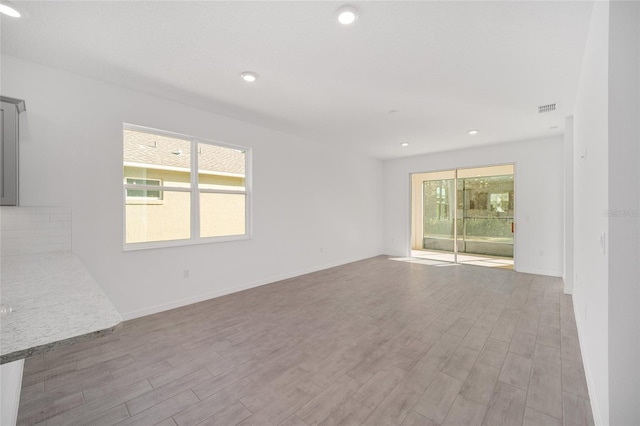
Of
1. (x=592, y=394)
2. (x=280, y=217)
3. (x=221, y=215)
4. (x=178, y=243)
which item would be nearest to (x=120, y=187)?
(x=178, y=243)

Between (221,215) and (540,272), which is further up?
(221,215)

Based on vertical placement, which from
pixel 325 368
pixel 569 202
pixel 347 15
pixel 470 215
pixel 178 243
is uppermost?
pixel 347 15

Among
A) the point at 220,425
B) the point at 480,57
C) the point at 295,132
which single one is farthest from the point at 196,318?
the point at 480,57

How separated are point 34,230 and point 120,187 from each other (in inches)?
33.0

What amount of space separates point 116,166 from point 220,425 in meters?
2.96

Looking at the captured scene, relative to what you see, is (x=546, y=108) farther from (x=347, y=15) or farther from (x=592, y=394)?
(x=592, y=394)

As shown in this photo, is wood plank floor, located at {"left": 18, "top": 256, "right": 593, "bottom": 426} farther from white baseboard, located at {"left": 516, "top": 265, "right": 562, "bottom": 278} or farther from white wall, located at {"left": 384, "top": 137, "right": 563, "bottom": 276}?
white wall, located at {"left": 384, "top": 137, "right": 563, "bottom": 276}

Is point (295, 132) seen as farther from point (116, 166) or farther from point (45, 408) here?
point (45, 408)

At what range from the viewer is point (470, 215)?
6938mm

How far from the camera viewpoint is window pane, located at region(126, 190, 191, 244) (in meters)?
3.38

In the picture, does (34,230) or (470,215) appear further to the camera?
(470,215)

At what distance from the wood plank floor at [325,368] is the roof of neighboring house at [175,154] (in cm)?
196

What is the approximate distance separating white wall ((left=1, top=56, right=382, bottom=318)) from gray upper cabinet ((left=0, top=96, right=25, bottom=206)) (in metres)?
0.41

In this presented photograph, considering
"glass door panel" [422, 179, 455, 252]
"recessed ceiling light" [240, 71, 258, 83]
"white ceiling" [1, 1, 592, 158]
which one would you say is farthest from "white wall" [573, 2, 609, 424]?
"glass door panel" [422, 179, 455, 252]
